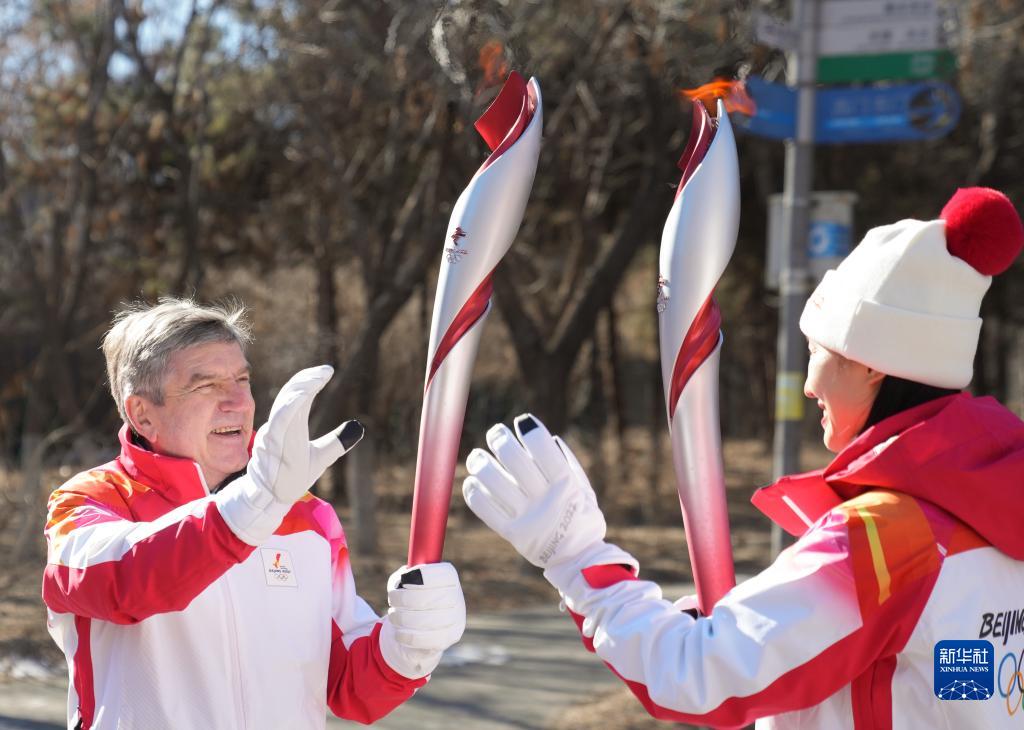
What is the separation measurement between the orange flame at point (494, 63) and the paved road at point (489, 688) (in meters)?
3.25

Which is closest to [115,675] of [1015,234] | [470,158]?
[1015,234]

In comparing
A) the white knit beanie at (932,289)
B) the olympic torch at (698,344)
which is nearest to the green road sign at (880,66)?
the olympic torch at (698,344)

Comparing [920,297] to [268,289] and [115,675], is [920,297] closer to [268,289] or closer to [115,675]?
[115,675]

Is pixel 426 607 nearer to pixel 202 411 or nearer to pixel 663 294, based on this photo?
pixel 202 411

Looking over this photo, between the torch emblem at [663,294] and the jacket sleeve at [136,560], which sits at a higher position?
the torch emblem at [663,294]

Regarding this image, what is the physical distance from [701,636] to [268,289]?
12.3 meters

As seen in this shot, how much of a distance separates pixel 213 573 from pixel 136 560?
0.12m

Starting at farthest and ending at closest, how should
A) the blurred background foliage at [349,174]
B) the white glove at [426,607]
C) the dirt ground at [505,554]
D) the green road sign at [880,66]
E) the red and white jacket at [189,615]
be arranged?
the blurred background foliage at [349,174] → the dirt ground at [505,554] → the green road sign at [880,66] → the white glove at [426,607] → the red and white jacket at [189,615]

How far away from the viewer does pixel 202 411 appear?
7.36 feet

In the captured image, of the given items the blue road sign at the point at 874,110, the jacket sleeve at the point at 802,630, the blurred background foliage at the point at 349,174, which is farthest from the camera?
the blurred background foliage at the point at 349,174

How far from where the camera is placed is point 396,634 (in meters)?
2.13

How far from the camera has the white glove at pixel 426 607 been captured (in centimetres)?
206

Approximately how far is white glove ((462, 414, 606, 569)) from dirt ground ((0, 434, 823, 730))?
3.78 meters

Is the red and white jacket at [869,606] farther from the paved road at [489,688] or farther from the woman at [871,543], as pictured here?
the paved road at [489,688]
